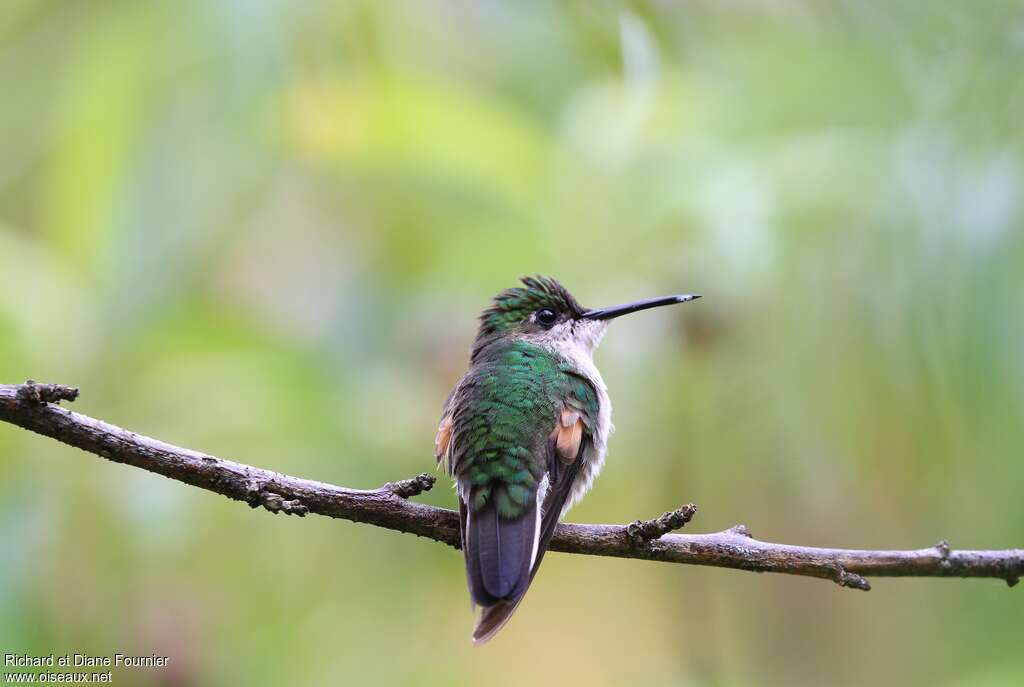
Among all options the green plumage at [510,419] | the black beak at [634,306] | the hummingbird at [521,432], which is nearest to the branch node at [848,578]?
the hummingbird at [521,432]

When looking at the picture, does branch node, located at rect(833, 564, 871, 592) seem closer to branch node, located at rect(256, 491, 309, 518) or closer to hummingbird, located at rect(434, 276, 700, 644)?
hummingbird, located at rect(434, 276, 700, 644)

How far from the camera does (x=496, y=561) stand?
3.15 metres

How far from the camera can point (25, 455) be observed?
4.23 meters

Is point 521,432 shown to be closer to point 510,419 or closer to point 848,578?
point 510,419

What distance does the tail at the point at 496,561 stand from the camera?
308 centimetres

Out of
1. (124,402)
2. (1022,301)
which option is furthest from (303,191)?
(1022,301)

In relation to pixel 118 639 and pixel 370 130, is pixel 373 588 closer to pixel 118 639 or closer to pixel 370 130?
pixel 118 639

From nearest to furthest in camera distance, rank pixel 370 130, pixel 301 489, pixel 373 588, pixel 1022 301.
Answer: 1. pixel 301 489
2. pixel 1022 301
3. pixel 373 588
4. pixel 370 130

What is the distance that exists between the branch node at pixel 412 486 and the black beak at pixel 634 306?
1.81m

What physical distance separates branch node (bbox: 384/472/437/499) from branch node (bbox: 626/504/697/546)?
607 mm

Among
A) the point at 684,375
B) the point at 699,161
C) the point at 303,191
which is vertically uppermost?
the point at 303,191

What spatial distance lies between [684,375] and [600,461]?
97 centimetres

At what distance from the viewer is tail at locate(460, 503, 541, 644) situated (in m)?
3.08

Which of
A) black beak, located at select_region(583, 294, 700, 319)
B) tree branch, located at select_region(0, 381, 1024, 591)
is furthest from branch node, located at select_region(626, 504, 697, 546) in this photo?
black beak, located at select_region(583, 294, 700, 319)
